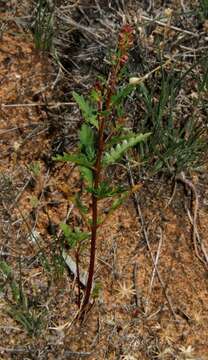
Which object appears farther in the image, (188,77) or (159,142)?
(188,77)

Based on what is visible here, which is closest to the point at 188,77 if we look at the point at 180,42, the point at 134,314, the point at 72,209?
the point at 180,42

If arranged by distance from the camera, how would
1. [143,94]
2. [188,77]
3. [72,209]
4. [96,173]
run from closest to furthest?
1. [96,173]
2. [72,209]
3. [143,94]
4. [188,77]

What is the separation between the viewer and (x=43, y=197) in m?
2.28

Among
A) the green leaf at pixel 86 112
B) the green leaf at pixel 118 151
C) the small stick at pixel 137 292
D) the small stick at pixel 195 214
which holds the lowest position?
the small stick at pixel 137 292

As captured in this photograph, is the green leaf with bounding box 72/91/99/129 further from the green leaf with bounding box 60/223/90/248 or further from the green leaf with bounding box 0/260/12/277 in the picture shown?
the green leaf with bounding box 0/260/12/277

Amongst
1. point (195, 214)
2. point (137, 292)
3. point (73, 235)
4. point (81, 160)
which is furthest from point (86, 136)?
point (195, 214)

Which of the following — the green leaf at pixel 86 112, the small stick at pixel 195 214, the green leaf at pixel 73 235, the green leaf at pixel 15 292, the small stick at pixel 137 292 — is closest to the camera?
the green leaf at pixel 86 112

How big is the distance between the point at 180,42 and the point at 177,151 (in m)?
0.56

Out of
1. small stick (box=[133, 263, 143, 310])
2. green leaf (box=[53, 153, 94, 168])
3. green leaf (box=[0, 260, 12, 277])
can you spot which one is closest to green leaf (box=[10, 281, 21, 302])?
green leaf (box=[0, 260, 12, 277])

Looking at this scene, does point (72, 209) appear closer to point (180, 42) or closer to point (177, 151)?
point (177, 151)

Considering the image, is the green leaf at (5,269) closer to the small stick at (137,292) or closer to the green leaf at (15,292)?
the green leaf at (15,292)

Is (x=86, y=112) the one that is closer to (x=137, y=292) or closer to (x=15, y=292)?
(x=15, y=292)

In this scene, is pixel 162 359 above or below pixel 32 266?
below

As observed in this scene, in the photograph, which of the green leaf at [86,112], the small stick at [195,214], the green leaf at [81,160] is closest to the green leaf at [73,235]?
the green leaf at [81,160]
